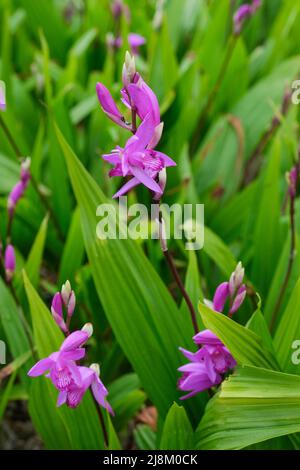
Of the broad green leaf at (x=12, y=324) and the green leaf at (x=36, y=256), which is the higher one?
A: the green leaf at (x=36, y=256)

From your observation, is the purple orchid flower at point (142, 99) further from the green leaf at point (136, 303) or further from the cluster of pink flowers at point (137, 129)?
the green leaf at point (136, 303)

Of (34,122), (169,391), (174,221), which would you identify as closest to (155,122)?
(169,391)

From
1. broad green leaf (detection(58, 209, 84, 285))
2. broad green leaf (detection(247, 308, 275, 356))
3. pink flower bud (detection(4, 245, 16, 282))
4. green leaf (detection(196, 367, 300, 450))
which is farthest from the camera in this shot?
broad green leaf (detection(58, 209, 84, 285))

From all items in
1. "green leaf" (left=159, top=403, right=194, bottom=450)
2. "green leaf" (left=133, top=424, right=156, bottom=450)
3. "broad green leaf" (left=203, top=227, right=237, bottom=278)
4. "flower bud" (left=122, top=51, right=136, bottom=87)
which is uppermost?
"flower bud" (left=122, top=51, right=136, bottom=87)

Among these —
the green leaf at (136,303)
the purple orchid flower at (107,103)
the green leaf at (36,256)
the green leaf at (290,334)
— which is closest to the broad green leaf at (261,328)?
the green leaf at (290,334)

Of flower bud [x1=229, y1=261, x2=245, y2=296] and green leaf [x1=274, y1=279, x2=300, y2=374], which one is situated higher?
flower bud [x1=229, y1=261, x2=245, y2=296]

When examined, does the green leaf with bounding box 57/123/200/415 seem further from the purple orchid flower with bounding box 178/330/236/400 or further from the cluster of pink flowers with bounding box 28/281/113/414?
the cluster of pink flowers with bounding box 28/281/113/414

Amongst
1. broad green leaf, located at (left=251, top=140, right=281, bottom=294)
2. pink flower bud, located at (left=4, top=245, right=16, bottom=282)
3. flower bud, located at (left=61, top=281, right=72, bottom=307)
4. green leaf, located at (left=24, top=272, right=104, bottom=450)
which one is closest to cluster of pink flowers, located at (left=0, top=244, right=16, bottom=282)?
pink flower bud, located at (left=4, top=245, right=16, bottom=282)
